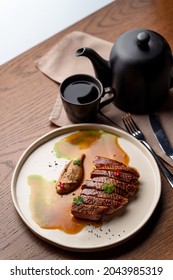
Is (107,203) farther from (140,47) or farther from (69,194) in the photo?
(140,47)

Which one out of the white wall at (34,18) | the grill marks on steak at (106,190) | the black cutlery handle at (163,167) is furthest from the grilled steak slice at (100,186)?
the white wall at (34,18)

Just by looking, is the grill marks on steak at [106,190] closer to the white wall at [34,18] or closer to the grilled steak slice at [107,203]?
the grilled steak slice at [107,203]

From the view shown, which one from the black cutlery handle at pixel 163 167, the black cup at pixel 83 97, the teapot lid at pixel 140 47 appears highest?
the teapot lid at pixel 140 47

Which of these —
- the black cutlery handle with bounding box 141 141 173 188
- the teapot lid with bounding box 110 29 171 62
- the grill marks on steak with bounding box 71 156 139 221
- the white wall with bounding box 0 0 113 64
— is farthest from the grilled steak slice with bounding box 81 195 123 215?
the white wall with bounding box 0 0 113 64

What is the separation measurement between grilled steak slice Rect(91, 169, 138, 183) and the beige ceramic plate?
4 centimetres

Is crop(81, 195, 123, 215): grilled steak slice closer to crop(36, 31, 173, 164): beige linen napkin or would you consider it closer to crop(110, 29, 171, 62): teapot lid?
crop(36, 31, 173, 164): beige linen napkin

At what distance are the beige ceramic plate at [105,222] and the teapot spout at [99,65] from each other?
14cm

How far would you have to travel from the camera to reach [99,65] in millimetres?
1235

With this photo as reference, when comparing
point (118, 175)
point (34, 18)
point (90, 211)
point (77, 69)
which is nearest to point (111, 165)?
point (118, 175)

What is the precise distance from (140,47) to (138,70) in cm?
7

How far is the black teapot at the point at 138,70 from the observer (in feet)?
3.88

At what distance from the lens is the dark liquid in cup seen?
1.24m

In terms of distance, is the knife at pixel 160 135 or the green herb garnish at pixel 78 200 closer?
the green herb garnish at pixel 78 200
